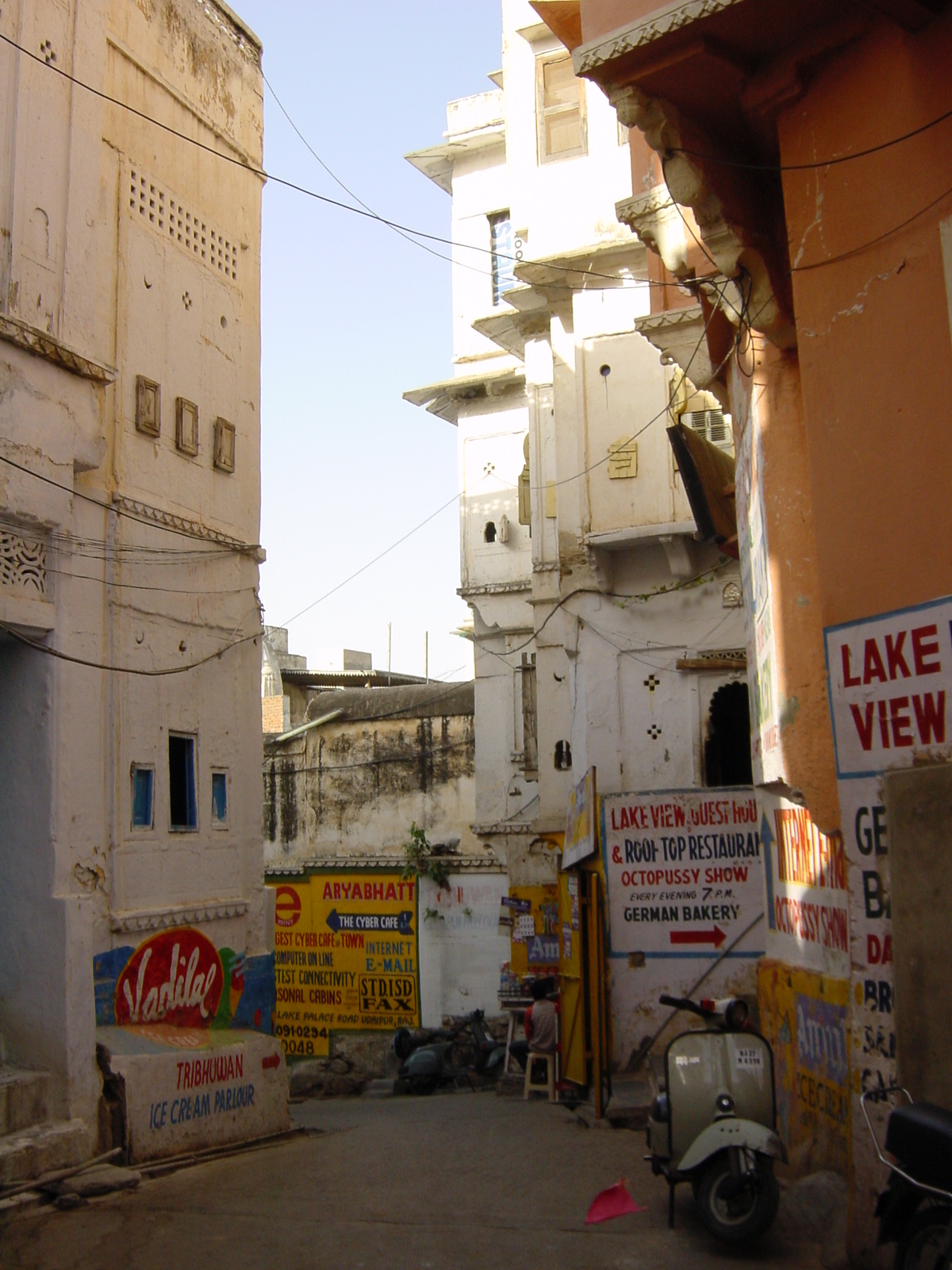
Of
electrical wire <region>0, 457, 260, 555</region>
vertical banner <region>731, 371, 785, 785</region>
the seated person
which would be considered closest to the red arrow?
the seated person

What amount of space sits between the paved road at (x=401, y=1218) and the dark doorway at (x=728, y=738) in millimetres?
6105

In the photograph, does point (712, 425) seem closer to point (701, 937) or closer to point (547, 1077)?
point (701, 937)

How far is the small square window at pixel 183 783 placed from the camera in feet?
36.0

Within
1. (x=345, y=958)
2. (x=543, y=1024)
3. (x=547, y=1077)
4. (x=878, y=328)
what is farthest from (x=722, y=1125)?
(x=345, y=958)

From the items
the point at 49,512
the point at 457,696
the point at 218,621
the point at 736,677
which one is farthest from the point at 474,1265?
the point at 457,696

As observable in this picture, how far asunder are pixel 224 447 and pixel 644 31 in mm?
6887

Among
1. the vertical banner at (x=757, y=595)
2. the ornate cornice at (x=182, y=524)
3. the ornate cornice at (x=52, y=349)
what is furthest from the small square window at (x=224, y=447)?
the vertical banner at (x=757, y=595)

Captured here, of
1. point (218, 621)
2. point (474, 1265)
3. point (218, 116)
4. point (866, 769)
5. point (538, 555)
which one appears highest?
point (218, 116)

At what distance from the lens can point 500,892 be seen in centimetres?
2166

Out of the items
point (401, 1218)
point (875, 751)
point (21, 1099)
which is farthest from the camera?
point (21, 1099)

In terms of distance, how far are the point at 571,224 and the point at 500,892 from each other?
11.6m

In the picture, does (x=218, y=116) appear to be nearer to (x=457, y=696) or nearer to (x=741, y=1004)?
(x=741, y=1004)

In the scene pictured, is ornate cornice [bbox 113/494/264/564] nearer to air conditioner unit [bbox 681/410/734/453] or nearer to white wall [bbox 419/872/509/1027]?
air conditioner unit [bbox 681/410/734/453]

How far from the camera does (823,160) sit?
6109 millimetres
